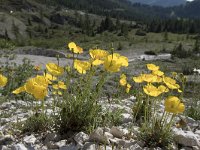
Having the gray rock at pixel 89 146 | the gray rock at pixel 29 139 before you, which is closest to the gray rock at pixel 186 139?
the gray rock at pixel 89 146

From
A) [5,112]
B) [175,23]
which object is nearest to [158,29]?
[175,23]

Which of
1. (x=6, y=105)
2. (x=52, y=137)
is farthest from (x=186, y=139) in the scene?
(x=6, y=105)

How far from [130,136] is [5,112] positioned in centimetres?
262

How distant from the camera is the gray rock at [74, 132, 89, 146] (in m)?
4.37

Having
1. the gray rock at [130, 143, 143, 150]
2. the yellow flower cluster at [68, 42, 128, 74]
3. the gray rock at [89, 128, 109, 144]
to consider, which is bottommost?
the gray rock at [130, 143, 143, 150]

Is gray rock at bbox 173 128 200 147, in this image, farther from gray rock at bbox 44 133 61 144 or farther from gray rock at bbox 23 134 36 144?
gray rock at bbox 23 134 36 144

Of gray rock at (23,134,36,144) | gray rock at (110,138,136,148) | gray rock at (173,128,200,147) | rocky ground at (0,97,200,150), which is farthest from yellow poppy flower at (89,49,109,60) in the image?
gray rock at (173,128,200,147)

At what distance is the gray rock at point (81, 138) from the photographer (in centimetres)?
437

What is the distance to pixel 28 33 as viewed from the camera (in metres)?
82.6

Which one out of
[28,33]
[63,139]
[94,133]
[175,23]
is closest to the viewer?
[94,133]

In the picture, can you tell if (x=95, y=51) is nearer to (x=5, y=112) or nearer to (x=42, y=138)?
(x=42, y=138)

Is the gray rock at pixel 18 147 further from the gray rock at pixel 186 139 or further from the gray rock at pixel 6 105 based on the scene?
the gray rock at pixel 6 105

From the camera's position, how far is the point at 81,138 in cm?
441

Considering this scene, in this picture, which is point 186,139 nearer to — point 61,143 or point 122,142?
point 122,142
